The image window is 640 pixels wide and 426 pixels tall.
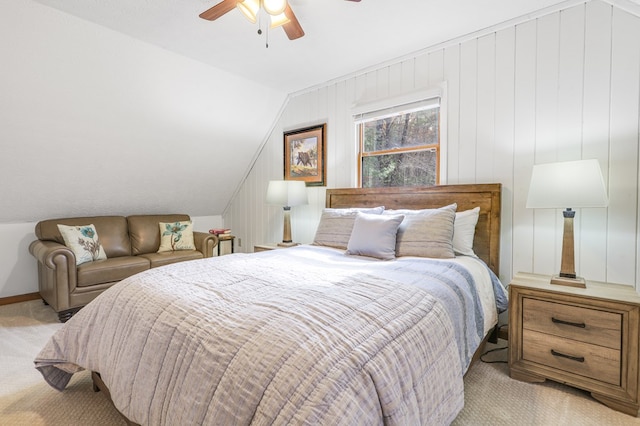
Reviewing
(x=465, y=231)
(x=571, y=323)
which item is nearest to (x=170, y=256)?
(x=465, y=231)

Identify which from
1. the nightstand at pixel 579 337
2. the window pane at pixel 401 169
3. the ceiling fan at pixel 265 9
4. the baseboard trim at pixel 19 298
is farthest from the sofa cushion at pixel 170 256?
the nightstand at pixel 579 337

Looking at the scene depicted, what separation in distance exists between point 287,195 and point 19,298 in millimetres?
Answer: 3219

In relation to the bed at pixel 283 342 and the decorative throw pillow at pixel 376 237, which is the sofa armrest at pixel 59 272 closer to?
the bed at pixel 283 342

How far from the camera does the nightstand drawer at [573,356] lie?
5.53 ft

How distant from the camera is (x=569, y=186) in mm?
1867

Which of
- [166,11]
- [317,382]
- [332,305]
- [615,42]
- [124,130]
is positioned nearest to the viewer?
[317,382]

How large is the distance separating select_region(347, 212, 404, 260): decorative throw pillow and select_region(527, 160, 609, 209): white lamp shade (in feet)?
3.04

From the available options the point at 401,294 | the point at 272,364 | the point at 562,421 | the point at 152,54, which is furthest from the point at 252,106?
the point at 562,421

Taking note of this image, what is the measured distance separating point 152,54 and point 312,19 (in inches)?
62.0

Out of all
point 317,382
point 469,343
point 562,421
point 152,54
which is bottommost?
point 562,421

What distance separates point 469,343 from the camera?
1641 millimetres

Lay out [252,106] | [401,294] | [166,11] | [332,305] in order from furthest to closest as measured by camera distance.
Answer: [252,106], [166,11], [401,294], [332,305]

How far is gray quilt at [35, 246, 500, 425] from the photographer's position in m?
0.90

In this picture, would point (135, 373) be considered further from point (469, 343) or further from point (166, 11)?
point (166, 11)
